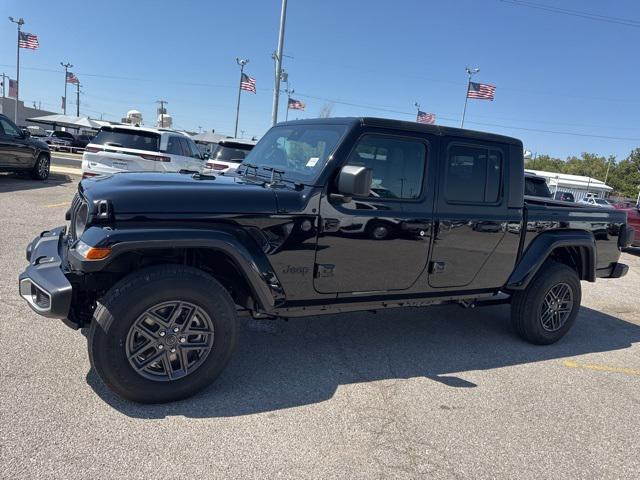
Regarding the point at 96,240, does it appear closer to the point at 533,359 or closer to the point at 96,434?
the point at 96,434

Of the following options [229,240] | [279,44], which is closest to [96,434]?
[229,240]

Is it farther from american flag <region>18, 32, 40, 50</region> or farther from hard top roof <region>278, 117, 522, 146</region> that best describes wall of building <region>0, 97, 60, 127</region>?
hard top roof <region>278, 117, 522, 146</region>

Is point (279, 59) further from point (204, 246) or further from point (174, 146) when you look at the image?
point (204, 246)

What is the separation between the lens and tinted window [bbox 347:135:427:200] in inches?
145

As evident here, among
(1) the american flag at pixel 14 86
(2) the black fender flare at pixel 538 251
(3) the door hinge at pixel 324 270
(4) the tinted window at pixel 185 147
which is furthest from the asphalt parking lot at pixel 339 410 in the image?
(1) the american flag at pixel 14 86

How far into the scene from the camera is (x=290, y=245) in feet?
11.1

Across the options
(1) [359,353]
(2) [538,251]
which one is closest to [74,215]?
(1) [359,353]

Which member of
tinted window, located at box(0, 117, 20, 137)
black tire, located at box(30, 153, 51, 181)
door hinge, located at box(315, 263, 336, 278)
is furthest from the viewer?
black tire, located at box(30, 153, 51, 181)

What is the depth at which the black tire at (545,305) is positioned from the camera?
4746mm

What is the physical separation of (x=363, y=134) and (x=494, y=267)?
1833 mm

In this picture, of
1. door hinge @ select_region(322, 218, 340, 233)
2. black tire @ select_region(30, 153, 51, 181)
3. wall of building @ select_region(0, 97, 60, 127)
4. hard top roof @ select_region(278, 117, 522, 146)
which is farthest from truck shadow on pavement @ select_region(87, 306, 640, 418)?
wall of building @ select_region(0, 97, 60, 127)

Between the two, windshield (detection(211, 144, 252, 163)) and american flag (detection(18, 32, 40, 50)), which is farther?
american flag (detection(18, 32, 40, 50))

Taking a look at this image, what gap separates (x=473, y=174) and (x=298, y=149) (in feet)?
5.11

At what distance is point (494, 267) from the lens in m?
4.45
